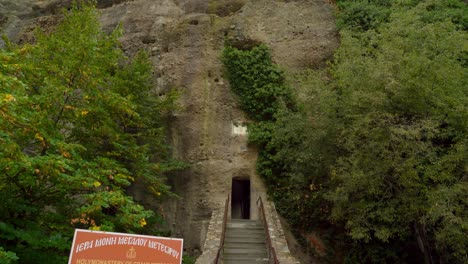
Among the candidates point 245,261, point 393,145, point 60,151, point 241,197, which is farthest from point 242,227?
point 241,197

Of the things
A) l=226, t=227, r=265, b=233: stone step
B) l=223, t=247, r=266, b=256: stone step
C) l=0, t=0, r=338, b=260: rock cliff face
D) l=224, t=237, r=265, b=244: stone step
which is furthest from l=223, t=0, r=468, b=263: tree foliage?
l=0, t=0, r=338, b=260: rock cliff face

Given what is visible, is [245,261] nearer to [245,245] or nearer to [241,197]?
[245,245]

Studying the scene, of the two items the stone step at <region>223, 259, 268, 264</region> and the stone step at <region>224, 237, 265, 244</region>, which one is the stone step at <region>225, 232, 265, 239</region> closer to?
the stone step at <region>224, 237, 265, 244</region>

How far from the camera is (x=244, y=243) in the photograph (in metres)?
11.5

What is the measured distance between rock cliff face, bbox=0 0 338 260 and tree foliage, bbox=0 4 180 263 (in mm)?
2766

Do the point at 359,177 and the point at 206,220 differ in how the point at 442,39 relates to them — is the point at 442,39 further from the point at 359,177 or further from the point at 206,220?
the point at 206,220

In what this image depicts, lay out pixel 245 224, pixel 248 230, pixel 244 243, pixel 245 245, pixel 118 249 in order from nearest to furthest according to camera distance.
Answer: pixel 118 249
pixel 245 245
pixel 244 243
pixel 248 230
pixel 245 224

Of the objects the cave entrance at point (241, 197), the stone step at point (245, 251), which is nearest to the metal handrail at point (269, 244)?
the stone step at point (245, 251)

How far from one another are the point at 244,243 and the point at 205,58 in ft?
30.7

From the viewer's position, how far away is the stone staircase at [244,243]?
10.4m

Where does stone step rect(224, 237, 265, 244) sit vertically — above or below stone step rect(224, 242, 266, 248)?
above

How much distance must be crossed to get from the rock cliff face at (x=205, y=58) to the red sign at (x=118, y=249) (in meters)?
9.67

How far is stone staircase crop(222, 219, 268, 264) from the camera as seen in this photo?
411 inches

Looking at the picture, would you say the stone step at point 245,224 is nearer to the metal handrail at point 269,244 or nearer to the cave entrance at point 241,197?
the metal handrail at point 269,244
